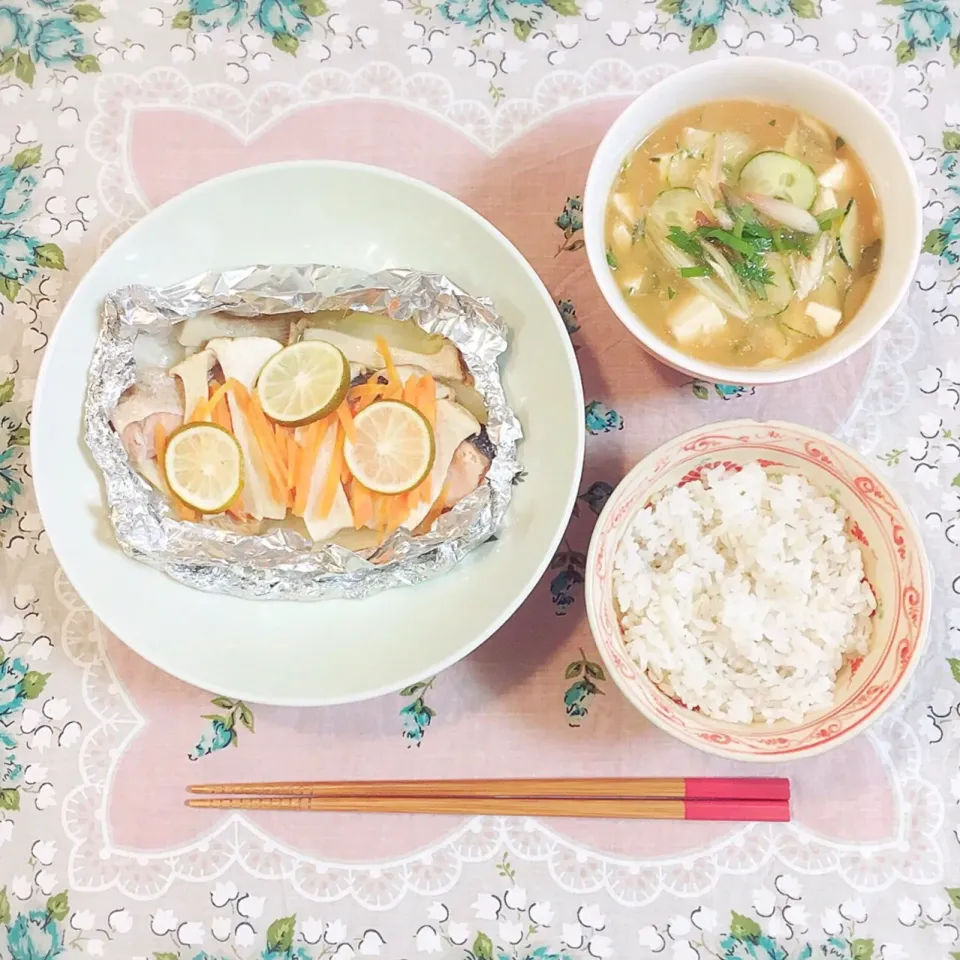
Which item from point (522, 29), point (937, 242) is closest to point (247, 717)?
point (522, 29)

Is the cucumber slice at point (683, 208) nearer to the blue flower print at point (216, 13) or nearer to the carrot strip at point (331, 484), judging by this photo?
the carrot strip at point (331, 484)

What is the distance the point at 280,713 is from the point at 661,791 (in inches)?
23.6

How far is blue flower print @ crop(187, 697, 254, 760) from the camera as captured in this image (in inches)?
57.2

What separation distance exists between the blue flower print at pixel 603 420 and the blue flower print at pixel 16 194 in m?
1.01

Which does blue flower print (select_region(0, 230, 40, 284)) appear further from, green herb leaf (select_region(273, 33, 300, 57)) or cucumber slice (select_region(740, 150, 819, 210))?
cucumber slice (select_region(740, 150, 819, 210))

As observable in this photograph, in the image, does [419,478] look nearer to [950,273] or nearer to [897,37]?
[950,273]

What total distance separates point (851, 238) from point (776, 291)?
13cm

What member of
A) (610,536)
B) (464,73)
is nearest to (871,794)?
(610,536)

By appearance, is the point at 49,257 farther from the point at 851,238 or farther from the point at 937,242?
the point at 937,242

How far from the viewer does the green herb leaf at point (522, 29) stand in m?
1.53

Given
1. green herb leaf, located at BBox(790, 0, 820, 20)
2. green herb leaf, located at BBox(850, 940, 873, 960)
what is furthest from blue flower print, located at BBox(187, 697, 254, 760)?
green herb leaf, located at BBox(790, 0, 820, 20)

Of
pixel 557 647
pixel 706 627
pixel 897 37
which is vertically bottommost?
pixel 557 647

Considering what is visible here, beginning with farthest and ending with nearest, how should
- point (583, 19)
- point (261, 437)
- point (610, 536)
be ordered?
point (583, 19) < point (261, 437) < point (610, 536)

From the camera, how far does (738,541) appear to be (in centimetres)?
136
